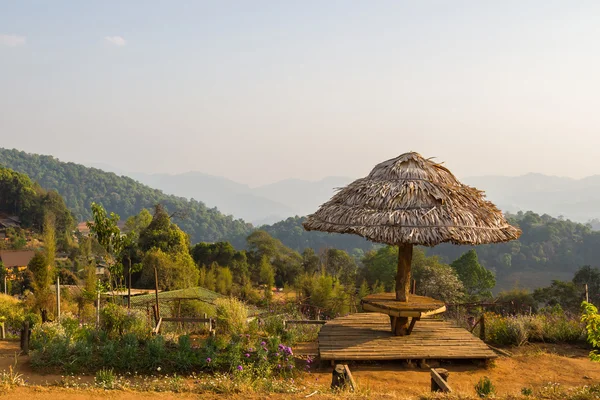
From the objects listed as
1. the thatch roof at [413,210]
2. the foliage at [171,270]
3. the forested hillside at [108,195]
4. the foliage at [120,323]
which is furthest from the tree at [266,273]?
the forested hillside at [108,195]

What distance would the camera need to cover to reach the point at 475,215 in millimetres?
6891

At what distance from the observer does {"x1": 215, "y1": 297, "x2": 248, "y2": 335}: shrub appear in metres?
7.62

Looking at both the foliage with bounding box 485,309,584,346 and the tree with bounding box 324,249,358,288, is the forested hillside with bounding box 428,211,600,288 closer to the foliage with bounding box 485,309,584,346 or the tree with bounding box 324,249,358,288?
the tree with bounding box 324,249,358,288

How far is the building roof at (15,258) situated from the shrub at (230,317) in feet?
117

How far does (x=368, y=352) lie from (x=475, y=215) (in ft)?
8.38

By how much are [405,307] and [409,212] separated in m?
1.40

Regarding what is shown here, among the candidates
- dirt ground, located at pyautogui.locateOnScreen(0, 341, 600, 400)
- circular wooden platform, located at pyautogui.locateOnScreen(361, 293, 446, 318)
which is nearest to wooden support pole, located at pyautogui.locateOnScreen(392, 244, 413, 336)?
circular wooden platform, located at pyautogui.locateOnScreen(361, 293, 446, 318)

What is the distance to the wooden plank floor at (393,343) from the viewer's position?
677cm

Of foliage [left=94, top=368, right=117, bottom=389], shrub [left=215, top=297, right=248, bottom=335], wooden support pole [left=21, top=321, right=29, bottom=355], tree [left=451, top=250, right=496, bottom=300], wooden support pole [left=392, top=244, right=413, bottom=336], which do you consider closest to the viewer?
foliage [left=94, top=368, right=117, bottom=389]

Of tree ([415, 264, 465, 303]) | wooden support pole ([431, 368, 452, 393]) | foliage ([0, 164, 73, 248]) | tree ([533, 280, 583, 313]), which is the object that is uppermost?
foliage ([0, 164, 73, 248])

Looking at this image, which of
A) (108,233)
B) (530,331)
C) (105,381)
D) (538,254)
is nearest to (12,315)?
(108,233)

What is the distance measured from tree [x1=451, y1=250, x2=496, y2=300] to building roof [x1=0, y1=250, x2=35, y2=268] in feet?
107

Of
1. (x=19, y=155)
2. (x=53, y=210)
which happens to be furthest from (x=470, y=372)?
(x=19, y=155)

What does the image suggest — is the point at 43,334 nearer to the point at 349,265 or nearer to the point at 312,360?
the point at 312,360
